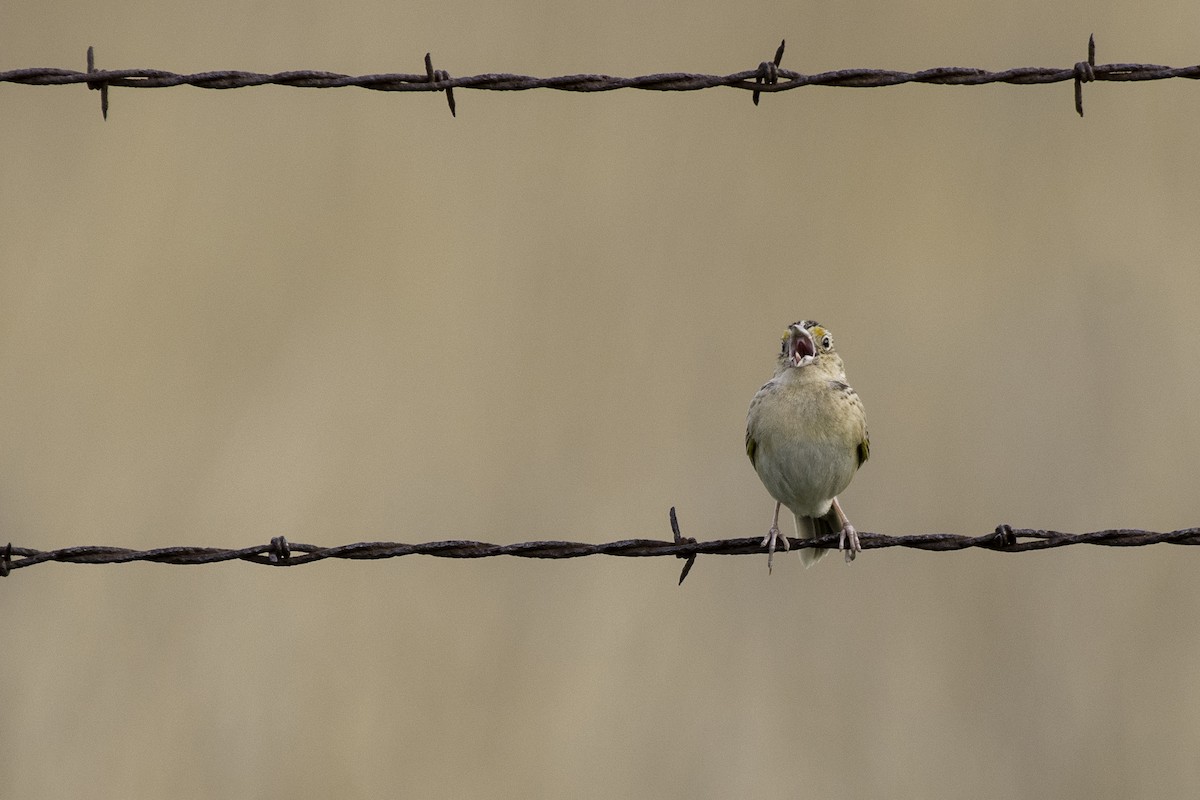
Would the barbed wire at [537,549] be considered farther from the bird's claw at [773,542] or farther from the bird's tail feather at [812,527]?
the bird's tail feather at [812,527]

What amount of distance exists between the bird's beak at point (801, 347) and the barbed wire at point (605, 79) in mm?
1619

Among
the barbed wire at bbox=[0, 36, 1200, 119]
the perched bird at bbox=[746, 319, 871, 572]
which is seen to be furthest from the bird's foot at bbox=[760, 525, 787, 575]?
the barbed wire at bbox=[0, 36, 1200, 119]

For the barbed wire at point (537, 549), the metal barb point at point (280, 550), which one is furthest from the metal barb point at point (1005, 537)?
the metal barb point at point (280, 550)

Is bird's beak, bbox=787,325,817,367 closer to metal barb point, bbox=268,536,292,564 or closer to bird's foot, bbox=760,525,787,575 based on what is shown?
bird's foot, bbox=760,525,787,575

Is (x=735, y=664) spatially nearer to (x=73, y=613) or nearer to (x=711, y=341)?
(x=711, y=341)

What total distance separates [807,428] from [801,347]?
381mm

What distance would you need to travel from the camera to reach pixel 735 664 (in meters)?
9.95

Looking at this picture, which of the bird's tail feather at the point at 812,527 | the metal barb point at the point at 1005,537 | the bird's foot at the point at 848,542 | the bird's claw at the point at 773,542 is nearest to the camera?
the metal barb point at the point at 1005,537

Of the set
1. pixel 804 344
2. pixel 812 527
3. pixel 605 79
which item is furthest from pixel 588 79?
pixel 812 527

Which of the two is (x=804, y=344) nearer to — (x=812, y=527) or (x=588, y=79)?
(x=812, y=527)

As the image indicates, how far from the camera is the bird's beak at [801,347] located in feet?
21.0

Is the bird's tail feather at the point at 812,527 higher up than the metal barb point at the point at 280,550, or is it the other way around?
the bird's tail feather at the point at 812,527

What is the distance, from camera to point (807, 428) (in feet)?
20.6

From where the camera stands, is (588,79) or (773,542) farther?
(773,542)
